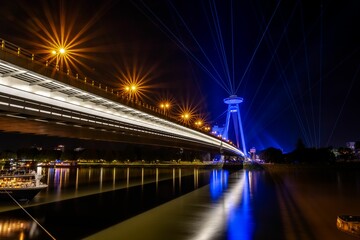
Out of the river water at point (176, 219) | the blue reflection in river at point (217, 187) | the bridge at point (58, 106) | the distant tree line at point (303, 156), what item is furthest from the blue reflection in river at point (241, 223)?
the distant tree line at point (303, 156)

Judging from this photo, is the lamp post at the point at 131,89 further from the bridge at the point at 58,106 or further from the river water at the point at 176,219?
the river water at the point at 176,219

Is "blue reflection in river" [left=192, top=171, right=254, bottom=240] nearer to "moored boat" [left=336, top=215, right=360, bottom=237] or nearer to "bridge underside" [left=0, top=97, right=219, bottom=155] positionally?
"moored boat" [left=336, top=215, right=360, bottom=237]

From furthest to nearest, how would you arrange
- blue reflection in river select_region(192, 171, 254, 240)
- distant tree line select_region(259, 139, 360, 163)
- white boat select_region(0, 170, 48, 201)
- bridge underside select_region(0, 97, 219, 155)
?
distant tree line select_region(259, 139, 360, 163) < white boat select_region(0, 170, 48, 201) < bridge underside select_region(0, 97, 219, 155) < blue reflection in river select_region(192, 171, 254, 240)

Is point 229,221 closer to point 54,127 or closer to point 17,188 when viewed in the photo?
point 17,188

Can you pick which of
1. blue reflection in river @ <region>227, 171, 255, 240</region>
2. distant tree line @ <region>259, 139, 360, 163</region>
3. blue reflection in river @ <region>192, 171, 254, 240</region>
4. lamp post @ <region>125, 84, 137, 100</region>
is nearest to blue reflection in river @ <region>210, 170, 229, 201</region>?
blue reflection in river @ <region>192, 171, 254, 240</region>

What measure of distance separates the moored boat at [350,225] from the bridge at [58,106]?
60.6 ft

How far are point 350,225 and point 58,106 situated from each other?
784 inches

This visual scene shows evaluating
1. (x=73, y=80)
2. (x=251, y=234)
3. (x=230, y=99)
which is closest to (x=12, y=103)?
(x=73, y=80)

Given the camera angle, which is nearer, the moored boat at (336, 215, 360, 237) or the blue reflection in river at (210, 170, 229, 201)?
the moored boat at (336, 215, 360, 237)

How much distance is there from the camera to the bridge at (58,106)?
17469mm

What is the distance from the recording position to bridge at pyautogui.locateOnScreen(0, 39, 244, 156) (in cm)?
1747

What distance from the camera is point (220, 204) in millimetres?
22203

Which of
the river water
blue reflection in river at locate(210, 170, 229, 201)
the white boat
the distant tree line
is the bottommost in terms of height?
the river water

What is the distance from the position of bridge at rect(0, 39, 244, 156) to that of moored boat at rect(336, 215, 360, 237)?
18.5 meters
